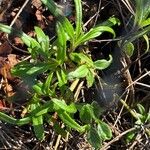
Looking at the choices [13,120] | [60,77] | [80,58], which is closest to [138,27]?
[80,58]

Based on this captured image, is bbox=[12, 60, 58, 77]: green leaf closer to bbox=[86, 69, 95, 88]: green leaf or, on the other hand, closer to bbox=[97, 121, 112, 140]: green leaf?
bbox=[86, 69, 95, 88]: green leaf

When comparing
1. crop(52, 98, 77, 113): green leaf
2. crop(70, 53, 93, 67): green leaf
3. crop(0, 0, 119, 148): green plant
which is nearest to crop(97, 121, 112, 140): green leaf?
crop(0, 0, 119, 148): green plant

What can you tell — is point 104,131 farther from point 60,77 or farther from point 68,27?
point 68,27

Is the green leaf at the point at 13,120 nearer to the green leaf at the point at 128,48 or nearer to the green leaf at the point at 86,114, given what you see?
the green leaf at the point at 86,114

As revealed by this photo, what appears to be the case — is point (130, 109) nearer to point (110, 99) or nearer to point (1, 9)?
point (110, 99)

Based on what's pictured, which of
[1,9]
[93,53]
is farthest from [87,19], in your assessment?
[1,9]

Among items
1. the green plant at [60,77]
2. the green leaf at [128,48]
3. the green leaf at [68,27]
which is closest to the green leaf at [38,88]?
the green plant at [60,77]

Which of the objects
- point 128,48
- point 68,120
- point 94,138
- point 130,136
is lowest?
point 130,136
